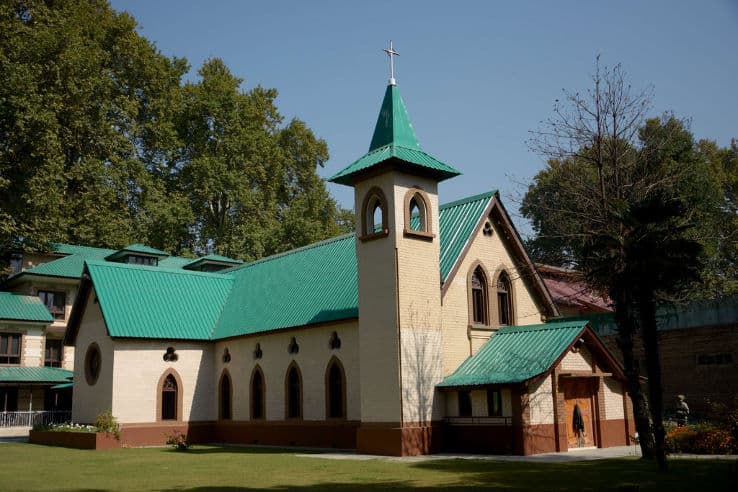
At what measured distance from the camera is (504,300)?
95.2 ft

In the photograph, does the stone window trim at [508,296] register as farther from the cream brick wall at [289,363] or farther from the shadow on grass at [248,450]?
the shadow on grass at [248,450]

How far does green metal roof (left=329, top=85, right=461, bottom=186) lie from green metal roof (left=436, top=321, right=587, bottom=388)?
250 inches

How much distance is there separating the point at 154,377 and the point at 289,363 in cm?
718

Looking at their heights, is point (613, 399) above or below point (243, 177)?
below

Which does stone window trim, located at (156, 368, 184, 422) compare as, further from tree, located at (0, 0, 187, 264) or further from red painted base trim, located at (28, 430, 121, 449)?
tree, located at (0, 0, 187, 264)

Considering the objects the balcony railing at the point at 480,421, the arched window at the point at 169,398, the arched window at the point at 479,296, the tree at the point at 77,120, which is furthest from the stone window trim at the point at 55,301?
the balcony railing at the point at 480,421

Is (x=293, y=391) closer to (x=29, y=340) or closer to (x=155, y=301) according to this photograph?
(x=155, y=301)

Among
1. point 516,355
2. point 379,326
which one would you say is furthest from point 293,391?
point 516,355

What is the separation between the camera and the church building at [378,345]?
24312 millimetres

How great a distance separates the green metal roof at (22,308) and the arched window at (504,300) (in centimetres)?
→ 3165

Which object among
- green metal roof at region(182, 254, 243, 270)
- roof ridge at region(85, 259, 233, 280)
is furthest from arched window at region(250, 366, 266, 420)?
green metal roof at region(182, 254, 243, 270)

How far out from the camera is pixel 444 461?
21.3m

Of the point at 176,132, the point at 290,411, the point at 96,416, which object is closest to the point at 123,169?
the point at 176,132

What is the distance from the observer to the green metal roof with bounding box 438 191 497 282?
26938mm
